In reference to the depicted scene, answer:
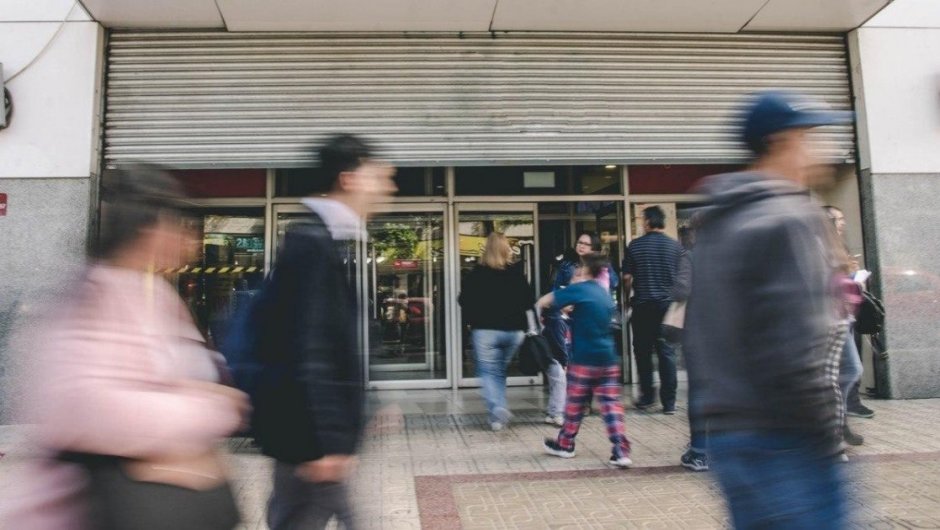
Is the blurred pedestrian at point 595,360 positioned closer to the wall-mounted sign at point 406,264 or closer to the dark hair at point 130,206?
the dark hair at point 130,206

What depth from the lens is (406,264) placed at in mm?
9344

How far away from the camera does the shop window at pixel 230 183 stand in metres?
8.74

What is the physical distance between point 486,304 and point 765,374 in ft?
14.4

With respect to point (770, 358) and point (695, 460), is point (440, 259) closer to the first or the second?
point (695, 460)

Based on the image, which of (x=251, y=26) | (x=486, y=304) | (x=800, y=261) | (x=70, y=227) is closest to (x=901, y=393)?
(x=486, y=304)

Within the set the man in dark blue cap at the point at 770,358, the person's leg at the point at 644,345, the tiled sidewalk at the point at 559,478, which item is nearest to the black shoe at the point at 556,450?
the tiled sidewalk at the point at 559,478

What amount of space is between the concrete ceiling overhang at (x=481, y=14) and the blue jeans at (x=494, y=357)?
3.30m

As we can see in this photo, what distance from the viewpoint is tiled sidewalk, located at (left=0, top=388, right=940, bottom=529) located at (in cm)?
380

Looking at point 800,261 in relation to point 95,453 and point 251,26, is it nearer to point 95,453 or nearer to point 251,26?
point 95,453

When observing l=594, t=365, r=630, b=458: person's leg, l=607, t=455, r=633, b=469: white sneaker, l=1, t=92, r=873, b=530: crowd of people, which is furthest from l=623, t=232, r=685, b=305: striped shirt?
l=1, t=92, r=873, b=530: crowd of people

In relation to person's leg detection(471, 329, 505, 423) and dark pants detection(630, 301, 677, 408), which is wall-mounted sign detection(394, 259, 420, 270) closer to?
person's leg detection(471, 329, 505, 423)

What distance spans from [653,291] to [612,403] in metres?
2.07

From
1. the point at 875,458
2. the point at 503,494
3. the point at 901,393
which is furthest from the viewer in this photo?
the point at 901,393

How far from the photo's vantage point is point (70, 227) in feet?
21.8
